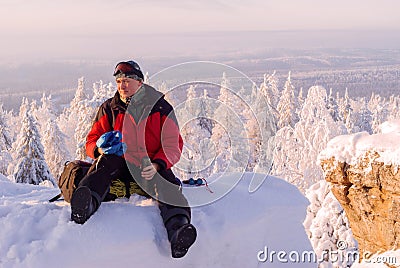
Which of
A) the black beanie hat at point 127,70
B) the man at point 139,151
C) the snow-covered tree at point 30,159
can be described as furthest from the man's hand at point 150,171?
the snow-covered tree at point 30,159

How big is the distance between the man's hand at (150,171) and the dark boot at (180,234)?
53cm

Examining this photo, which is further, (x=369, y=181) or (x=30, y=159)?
(x=30, y=159)

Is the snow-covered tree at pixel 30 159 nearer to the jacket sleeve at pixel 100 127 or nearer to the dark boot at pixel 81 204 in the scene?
the jacket sleeve at pixel 100 127

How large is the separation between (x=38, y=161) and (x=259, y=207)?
1892 cm

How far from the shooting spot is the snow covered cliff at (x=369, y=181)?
9.51 metres

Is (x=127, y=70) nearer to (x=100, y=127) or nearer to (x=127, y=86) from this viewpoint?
(x=127, y=86)

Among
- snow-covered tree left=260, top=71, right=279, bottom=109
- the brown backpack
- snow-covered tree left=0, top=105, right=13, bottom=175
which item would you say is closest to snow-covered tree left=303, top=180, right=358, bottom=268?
the brown backpack

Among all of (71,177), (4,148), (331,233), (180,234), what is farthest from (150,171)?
(4,148)

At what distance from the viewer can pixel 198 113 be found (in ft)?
15.5

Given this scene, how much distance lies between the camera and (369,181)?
32.6 feet

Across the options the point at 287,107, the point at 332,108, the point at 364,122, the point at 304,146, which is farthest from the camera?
the point at 364,122

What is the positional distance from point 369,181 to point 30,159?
17.4m

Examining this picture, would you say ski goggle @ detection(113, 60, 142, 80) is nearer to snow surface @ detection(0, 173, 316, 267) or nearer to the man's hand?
the man's hand

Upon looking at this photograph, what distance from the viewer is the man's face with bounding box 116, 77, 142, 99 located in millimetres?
4996
